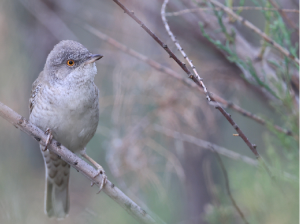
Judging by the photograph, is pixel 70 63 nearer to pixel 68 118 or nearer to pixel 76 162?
pixel 68 118

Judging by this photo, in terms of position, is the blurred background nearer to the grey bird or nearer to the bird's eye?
the grey bird

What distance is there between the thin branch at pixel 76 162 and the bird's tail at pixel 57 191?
1.15 m

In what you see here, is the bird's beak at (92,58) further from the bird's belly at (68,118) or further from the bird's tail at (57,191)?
the bird's tail at (57,191)

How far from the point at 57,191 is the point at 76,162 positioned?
148 cm

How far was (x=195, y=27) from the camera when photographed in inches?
160

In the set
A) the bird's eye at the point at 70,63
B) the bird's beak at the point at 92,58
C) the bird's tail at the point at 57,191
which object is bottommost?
the bird's tail at the point at 57,191

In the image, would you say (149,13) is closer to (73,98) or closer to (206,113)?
(206,113)

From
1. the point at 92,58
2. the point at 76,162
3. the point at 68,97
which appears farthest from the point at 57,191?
the point at 92,58

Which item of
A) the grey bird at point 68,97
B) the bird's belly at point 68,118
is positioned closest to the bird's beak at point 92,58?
the grey bird at point 68,97

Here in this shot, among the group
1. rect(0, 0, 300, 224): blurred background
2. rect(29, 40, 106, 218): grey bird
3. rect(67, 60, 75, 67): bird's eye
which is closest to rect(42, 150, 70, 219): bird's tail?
rect(0, 0, 300, 224): blurred background

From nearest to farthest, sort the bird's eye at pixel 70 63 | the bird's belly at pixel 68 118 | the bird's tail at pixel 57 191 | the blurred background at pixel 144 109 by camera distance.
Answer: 1. the bird's belly at pixel 68 118
2. the bird's eye at pixel 70 63
3. the bird's tail at pixel 57 191
4. the blurred background at pixel 144 109

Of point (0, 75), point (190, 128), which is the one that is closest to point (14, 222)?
point (0, 75)

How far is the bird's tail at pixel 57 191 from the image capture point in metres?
3.56

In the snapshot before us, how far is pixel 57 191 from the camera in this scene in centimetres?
366
